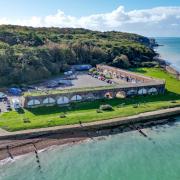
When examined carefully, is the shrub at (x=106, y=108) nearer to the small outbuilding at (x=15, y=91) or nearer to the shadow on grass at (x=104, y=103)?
the shadow on grass at (x=104, y=103)

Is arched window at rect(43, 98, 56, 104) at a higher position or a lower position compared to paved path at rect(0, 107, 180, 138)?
higher

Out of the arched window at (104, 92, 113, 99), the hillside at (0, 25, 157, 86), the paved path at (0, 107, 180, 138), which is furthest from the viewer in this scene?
the hillside at (0, 25, 157, 86)

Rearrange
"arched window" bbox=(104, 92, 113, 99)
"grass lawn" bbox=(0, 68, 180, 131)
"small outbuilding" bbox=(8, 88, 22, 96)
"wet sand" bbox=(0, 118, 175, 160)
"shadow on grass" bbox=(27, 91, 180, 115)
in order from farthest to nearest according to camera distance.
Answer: "small outbuilding" bbox=(8, 88, 22, 96) < "arched window" bbox=(104, 92, 113, 99) < "shadow on grass" bbox=(27, 91, 180, 115) < "grass lawn" bbox=(0, 68, 180, 131) < "wet sand" bbox=(0, 118, 175, 160)

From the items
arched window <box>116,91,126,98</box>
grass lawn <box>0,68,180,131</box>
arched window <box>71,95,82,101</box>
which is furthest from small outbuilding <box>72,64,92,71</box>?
arched window <box>71,95,82,101</box>

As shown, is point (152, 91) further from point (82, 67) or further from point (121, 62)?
point (121, 62)

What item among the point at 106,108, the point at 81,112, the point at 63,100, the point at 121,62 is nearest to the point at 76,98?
the point at 63,100

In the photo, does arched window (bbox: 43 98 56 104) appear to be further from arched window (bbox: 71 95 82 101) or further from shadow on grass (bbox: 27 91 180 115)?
arched window (bbox: 71 95 82 101)

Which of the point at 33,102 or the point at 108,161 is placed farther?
the point at 33,102
